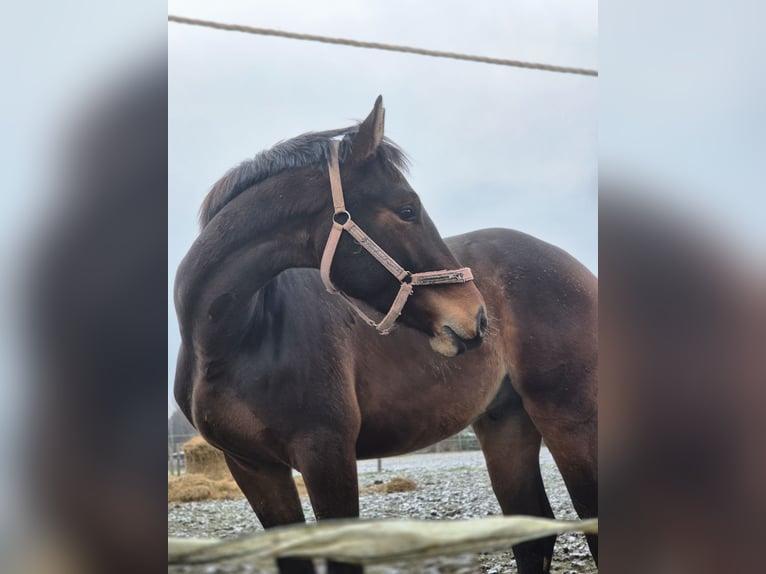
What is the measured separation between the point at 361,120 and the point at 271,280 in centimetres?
47

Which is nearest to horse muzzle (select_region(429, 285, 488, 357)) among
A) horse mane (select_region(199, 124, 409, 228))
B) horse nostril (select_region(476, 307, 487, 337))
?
horse nostril (select_region(476, 307, 487, 337))

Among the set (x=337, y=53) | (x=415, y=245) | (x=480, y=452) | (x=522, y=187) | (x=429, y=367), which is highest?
(x=337, y=53)

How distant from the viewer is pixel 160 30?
1.50m

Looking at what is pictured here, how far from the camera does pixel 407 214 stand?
1812 mm

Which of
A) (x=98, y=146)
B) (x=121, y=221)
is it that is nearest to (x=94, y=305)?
(x=121, y=221)

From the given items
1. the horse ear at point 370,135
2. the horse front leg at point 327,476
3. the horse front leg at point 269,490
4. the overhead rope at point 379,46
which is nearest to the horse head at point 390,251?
the horse ear at point 370,135

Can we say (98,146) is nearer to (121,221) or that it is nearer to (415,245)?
(121,221)

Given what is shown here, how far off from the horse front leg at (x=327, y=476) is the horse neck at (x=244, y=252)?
0.33m

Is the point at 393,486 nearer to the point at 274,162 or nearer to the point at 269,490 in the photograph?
the point at 269,490

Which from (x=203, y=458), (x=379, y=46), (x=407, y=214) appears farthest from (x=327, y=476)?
(x=379, y=46)

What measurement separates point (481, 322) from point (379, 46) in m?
0.75

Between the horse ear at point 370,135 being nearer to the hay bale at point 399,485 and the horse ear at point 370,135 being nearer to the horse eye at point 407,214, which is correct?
the horse eye at point 407,214

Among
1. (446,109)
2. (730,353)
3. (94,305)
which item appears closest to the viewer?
(94,305)

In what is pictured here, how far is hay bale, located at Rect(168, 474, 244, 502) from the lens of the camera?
1680 mm
